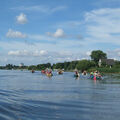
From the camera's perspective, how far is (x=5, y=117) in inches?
529

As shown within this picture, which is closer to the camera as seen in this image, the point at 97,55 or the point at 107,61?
the point at 107,61

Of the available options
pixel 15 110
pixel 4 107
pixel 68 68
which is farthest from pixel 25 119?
pixel 68 68

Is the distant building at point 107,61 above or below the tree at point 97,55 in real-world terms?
below

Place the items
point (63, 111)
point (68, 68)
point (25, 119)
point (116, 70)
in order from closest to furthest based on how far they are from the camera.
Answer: point (25, 119), point (63, 111), point (116, 70), point (68, 68)

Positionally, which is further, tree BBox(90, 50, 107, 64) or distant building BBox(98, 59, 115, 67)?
tree BBox(90, 50, 107, 64)

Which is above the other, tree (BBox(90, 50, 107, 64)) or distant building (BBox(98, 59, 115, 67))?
tree (BBox(90, 50, 107, 64))

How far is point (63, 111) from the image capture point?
Result: 15.1 m

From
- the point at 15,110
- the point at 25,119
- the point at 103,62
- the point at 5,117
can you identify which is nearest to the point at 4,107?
the point at 15,110

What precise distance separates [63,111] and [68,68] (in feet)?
573

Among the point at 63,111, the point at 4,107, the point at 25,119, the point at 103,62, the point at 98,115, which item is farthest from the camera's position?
the point at 103,62

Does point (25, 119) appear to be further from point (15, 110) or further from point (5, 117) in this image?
point (15, 110)

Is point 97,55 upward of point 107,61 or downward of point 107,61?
upward

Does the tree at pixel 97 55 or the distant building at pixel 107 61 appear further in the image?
the tree at pixel 97 55

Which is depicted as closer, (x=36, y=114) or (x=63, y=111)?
(x=36, y=114)
